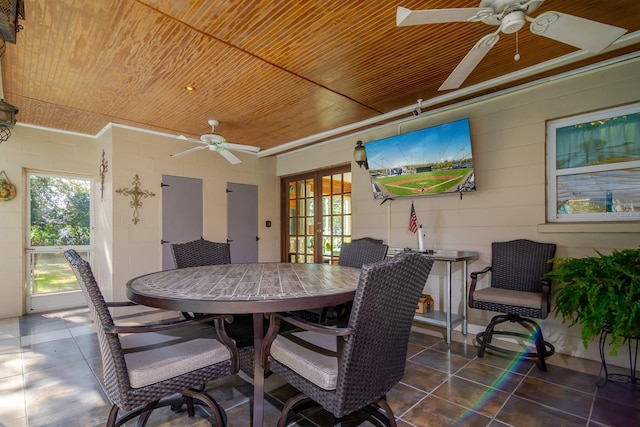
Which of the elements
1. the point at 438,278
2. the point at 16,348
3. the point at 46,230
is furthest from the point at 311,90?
the point at 46,230

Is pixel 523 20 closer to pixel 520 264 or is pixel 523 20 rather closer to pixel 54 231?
pixel 520 264

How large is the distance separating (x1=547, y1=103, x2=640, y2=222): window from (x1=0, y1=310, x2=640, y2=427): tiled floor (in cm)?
131

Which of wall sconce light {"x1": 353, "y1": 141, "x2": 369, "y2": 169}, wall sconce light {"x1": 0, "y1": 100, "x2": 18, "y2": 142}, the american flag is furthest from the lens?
wall sconce light {"x1": 353, "y1": 141, "x2": 369, "y2": 169}

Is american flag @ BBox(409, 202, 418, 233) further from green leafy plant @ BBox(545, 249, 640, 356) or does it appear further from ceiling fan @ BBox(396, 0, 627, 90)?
ceiling fan @ BBox(396, 0, 627, 90)

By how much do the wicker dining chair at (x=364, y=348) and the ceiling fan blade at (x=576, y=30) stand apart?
4.50 ft

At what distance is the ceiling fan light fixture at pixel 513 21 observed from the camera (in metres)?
1.64

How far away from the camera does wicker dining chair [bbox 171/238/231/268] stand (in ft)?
9.95

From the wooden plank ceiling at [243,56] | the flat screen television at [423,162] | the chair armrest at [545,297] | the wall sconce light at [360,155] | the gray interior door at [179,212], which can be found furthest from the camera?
the gray interior door at [179,212]

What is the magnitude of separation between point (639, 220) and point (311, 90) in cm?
305

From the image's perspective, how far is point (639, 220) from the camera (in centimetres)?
256

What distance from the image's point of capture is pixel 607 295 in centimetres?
207

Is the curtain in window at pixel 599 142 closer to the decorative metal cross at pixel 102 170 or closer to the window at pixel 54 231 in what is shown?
the decorative metal cross at pixel 102 170

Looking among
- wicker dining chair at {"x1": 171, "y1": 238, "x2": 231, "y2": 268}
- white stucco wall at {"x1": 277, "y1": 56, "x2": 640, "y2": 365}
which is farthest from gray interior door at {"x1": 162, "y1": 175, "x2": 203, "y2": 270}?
white stucco wall at {"x1": 277, "y1": 56, "x2": 640, "y2": 365}

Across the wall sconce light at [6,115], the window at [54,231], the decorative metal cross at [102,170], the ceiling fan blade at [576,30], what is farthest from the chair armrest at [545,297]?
the window at [54,231]
